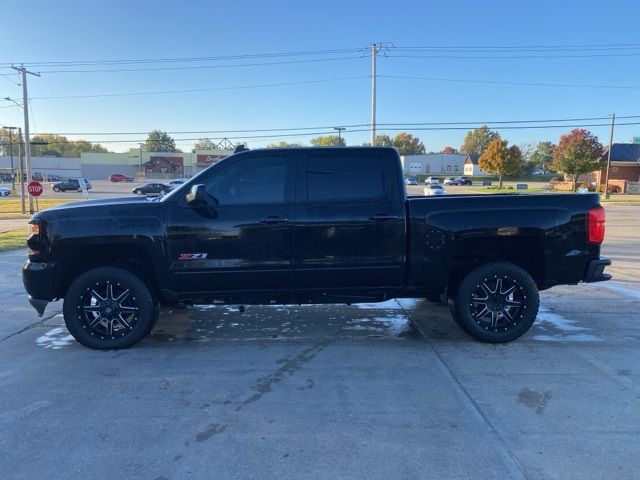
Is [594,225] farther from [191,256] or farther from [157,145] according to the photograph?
[157,145]

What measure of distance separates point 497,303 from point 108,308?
4.01 m

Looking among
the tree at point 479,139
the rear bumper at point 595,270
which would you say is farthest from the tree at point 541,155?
the rear bumper at point 595,270

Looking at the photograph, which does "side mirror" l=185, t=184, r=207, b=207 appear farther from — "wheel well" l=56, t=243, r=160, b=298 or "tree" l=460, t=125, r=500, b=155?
"tree" l=460, t=125, r=500, b=155

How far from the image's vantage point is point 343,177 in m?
5.23

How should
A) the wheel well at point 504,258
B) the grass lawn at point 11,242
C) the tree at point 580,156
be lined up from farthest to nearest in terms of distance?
the tree at point 580,156, the grass lawn at point 11,242, the wheel well at point 504,258

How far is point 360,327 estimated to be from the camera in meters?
5.96

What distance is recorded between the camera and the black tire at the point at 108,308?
16.7 feet

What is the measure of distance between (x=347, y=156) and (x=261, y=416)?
2.76 m

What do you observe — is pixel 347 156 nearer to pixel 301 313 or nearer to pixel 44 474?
pixel 301 313

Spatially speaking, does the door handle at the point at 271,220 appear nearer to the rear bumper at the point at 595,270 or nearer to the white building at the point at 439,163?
the rear bumper at the point at 595,270

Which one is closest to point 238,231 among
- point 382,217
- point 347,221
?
point 347,221

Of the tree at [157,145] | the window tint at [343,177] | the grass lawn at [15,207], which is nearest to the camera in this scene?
the window tint at [343,177]

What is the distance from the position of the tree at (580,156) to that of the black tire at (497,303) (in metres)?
53.4

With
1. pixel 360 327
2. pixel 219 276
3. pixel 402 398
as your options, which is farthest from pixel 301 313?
pixel 402 398
